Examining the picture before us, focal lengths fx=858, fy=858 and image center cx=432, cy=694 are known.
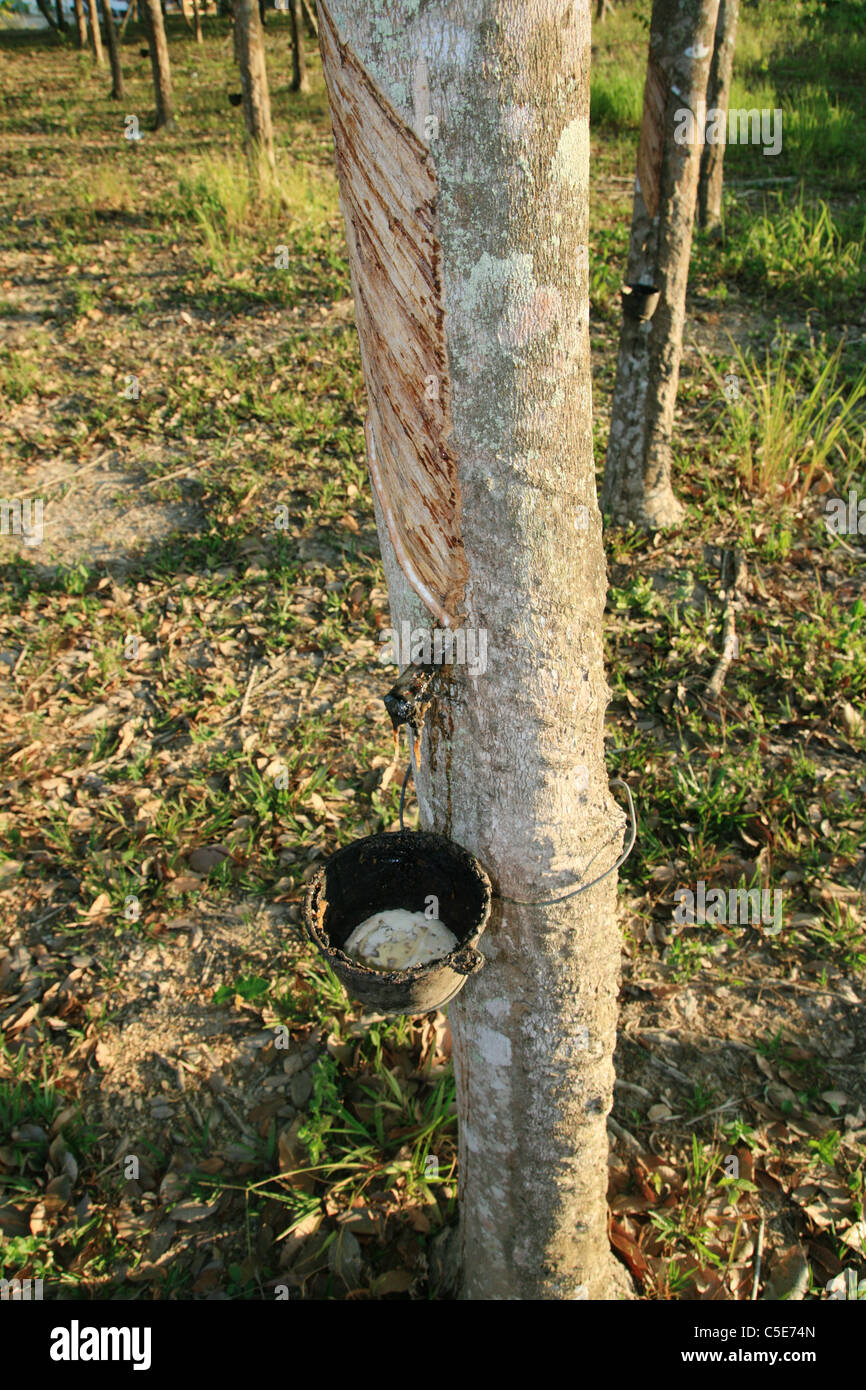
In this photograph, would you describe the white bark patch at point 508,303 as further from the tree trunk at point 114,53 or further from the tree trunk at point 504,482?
the tree trunk at point 114,53

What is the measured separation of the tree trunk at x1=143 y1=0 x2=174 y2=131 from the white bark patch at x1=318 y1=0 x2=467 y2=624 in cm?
1170

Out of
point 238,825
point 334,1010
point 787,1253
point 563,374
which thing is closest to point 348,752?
point 238,825

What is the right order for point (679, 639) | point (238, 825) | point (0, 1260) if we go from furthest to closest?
point (679, 639) → point (238, 825) → point (0, 1260)

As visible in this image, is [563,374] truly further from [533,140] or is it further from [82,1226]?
[82,1226]

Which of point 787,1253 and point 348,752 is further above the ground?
point 348,752

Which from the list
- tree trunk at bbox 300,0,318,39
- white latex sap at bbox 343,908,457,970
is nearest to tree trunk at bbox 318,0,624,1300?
white latex sap at bbox 343,908,457,970

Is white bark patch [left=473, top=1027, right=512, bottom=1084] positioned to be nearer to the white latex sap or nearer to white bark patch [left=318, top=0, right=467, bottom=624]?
the white latex sap

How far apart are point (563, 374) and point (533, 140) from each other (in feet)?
1.07

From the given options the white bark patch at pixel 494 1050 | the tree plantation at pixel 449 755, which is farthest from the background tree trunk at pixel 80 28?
the white bark patch at pixel 494 1050

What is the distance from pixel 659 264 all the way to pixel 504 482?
3.53 meters

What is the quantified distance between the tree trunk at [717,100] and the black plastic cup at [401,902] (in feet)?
21.4

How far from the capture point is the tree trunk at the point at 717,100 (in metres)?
6.61

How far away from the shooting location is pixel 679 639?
13.4 ft

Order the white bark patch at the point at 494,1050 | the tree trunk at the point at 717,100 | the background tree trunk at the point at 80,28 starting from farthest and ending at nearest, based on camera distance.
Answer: the background tree trunk at the point at 80,28
the tree trunk at the point at 717,100
the white bark patch at the point at 494,1050
